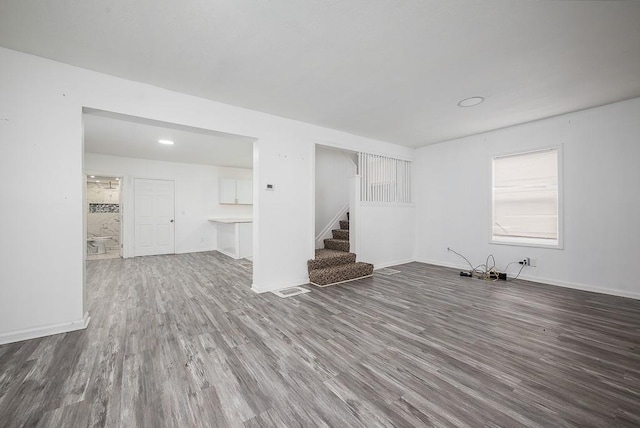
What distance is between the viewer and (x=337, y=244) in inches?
210

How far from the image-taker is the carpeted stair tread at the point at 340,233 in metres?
5.57

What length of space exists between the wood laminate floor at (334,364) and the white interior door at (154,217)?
368 cm

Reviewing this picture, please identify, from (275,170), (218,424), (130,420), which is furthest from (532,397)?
(275,170)

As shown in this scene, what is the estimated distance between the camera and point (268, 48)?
89.0 inches

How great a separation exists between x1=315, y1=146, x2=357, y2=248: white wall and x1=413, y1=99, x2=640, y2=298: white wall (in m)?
2.66

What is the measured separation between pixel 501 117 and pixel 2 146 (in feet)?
19.5

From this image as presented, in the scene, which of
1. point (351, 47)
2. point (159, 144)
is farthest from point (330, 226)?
point (351, 47)

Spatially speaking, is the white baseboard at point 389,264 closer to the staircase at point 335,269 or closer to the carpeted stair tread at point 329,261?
the staircase at point 335,269

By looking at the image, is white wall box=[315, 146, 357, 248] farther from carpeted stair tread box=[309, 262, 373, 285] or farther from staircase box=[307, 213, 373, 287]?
carpeted stair tread box=[309, 262, 373, 285]

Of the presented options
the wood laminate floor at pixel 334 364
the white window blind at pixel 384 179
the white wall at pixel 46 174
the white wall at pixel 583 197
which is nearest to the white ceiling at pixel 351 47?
the white wall at pixel 46 174

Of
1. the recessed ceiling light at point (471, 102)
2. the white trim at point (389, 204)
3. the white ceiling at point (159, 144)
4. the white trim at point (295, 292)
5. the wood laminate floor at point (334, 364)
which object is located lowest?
the wood laminate floor at point (334, 364)

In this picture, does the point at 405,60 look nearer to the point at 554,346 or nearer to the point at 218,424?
the point at 554,346

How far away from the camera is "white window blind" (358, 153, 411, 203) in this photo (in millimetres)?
5113

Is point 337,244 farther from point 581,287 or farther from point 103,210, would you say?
point 103,210
